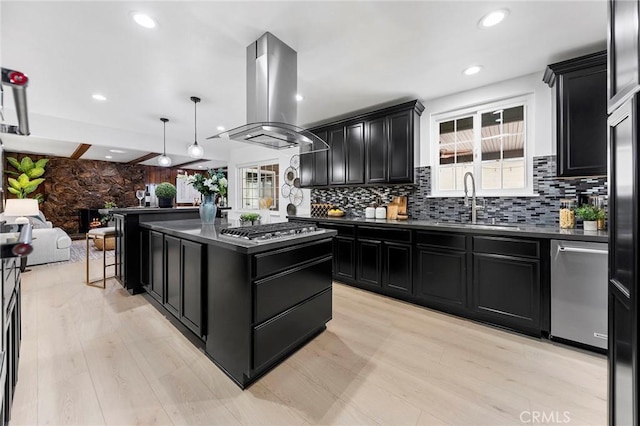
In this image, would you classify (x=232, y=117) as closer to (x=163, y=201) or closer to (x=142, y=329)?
(x=163, y=201)

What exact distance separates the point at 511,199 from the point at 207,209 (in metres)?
3.41

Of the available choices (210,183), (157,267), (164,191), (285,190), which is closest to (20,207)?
(164,191)

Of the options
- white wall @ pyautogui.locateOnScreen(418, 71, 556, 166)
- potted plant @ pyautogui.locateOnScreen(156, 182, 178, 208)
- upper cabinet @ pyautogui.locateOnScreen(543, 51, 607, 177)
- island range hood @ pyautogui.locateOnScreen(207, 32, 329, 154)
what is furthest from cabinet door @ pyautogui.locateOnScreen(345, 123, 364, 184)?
potted plant @ pyautogui.locateOnScreen(156, 182, 178, 208)

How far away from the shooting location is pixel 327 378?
1.84 metres

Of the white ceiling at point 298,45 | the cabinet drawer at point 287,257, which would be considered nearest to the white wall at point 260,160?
the white ceiling at point 298,45

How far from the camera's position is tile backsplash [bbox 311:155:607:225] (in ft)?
8.76

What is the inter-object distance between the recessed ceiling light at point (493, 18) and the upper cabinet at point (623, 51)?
114 cm

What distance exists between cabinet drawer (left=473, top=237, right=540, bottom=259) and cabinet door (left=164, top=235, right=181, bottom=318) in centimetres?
279

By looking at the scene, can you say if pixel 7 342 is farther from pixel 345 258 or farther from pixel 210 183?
pixel 345 258

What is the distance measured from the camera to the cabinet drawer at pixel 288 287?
1771 millimetres

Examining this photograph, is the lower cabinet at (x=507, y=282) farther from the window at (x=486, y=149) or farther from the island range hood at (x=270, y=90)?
the island range hood at (x=270, y=90)

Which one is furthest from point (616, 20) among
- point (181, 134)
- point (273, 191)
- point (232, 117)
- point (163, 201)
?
point (181, 134)

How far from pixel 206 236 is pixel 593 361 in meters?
3.06

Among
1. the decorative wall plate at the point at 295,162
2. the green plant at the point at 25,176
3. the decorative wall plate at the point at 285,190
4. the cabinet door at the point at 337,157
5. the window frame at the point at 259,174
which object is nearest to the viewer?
the cabinet door at the point at 337,157
